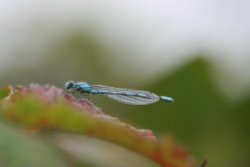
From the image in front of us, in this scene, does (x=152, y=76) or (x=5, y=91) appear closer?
(x=5, y=91)

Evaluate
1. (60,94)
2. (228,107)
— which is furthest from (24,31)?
(60,94)

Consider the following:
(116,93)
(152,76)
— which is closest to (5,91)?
(116,93)

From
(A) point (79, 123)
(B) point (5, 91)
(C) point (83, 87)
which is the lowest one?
(A) point (79, 123)

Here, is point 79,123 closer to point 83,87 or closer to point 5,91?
point 5,91

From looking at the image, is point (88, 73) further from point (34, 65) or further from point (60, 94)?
point (60, 94)

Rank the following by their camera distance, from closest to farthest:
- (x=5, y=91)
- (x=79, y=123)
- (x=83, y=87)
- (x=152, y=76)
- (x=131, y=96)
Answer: (x=79, y=123) < (x=5, y=91) < (x=83, y=87) < (x=131, y=96) < (x=152, y=76)

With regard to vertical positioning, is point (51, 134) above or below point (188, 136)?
below

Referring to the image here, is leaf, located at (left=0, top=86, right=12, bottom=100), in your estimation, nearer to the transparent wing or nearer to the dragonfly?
the dragonfly

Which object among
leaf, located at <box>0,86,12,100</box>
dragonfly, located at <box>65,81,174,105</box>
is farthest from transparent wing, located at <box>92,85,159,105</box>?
leaf, located at <box>0,86,12,100</box>
